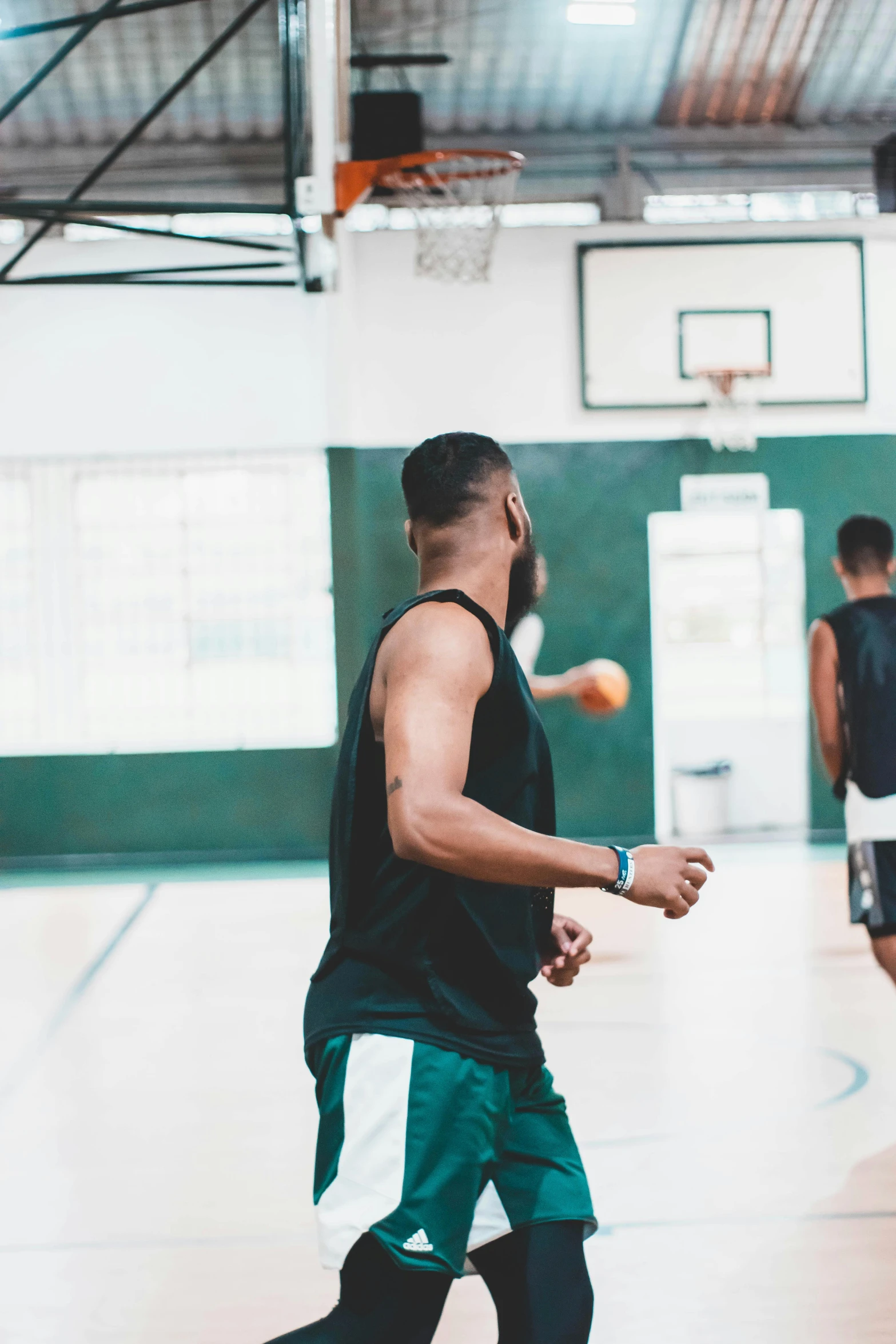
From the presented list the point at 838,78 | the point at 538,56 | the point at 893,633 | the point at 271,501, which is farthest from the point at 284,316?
the point at 893,633

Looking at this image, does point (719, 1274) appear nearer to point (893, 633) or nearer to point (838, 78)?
point (893, 633)

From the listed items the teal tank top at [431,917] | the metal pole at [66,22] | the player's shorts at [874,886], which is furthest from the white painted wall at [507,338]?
the teal tank top at [431,917]

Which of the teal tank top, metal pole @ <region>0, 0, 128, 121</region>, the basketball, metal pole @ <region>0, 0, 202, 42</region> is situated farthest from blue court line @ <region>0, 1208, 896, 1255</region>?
metal pole @ <region>0, 0, 202, 42</region>

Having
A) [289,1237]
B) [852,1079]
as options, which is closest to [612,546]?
[852,1079]

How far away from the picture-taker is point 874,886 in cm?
370

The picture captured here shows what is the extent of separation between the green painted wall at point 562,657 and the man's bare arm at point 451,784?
6.65m

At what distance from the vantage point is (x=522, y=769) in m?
1.75

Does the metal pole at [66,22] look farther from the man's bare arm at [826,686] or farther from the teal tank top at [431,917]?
the teal tank top at [431,917]

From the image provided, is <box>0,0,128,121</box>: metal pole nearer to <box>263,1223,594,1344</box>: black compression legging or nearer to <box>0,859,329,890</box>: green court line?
<box>0,859,329,890</box>: green court line

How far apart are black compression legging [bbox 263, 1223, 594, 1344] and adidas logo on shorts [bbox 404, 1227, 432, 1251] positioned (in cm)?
3

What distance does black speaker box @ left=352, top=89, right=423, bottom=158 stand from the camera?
7.64m

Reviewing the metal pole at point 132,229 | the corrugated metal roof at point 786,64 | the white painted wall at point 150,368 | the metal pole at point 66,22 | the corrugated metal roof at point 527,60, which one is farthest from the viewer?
the white painted wall at point 150,368

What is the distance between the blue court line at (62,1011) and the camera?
436cm

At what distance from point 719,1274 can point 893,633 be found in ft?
6.03
